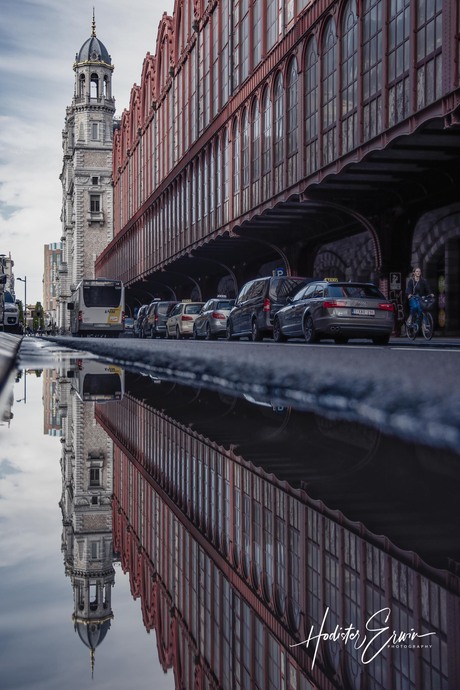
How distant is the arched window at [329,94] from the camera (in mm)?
27516

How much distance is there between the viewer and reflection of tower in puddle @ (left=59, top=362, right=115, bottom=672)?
154 cm

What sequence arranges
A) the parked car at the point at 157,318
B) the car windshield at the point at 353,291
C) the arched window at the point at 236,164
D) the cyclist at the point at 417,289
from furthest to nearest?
the parked car at the point at 157,318 < the arched window at the point at 236,164 < the cyclist at the point at 417,289 < the car windshield at the point at 353,291

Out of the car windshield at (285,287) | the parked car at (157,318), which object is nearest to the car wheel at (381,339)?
the car windshield at (285,287)

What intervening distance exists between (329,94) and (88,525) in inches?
1100

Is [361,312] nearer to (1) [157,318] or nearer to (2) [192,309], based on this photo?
(2) [192,309]

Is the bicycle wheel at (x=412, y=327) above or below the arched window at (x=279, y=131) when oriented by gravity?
below

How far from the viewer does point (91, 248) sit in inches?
4488

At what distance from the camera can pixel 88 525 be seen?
2242 mm

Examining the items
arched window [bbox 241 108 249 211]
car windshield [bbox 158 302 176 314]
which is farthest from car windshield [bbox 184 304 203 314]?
A: arched window [bbox 241 108 249 211]

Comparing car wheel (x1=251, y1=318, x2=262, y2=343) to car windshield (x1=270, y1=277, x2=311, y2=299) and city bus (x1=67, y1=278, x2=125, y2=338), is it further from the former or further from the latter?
city bus (x1=67, y1=278, x2=125, y2=338)

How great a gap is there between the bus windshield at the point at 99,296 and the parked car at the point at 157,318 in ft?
16.3

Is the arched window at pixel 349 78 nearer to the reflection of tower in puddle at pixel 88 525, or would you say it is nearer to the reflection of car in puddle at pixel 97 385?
the reflection of car in puddle at pixel 97 385

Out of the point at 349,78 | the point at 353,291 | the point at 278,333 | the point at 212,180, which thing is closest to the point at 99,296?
the point at 212,180

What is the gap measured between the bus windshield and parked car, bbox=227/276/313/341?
26308 mm
